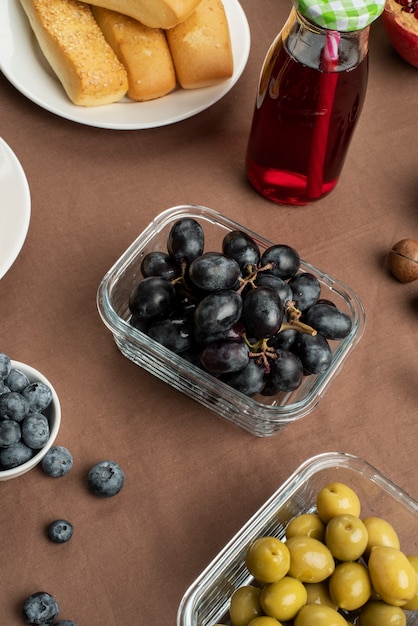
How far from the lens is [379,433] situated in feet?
3.32

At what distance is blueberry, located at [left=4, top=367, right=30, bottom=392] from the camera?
0.92 m

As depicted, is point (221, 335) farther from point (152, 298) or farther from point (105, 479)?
point (105, 479)

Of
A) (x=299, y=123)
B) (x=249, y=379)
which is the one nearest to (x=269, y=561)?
(x=249, y=379)

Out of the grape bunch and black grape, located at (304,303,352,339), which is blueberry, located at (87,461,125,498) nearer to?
the grape bunch

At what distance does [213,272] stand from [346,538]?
0.30 metres

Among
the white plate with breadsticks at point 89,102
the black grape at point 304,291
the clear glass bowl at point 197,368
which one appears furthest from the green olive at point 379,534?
the white plate with breadsticks at point 89,102

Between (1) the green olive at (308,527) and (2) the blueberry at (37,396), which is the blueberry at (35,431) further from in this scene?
(1) the green olive at (308,527)

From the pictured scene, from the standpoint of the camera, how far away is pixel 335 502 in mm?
831

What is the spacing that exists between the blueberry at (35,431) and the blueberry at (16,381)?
0.13ft

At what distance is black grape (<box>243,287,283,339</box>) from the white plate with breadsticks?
40 cm

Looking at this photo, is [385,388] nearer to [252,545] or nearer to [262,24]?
[252,545]

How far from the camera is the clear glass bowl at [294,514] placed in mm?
848

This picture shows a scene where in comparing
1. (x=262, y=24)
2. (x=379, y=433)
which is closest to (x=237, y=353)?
(x=379, y=433)

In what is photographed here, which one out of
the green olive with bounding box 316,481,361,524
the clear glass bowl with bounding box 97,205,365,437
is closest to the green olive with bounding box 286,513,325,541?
the green olive with bounding box 316,481,361,524
